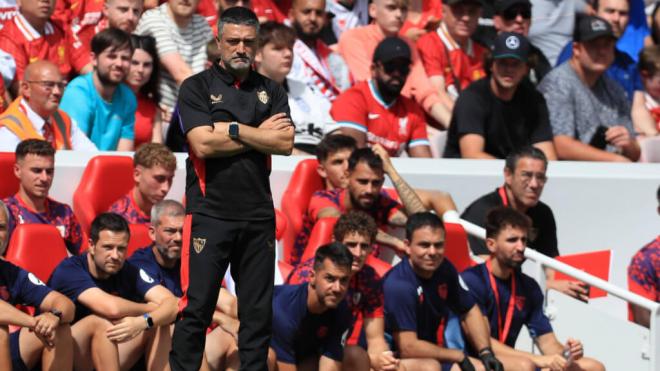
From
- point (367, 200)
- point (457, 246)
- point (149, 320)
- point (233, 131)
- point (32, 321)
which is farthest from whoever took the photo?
point (457, 246)

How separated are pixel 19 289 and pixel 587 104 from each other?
17.1ft

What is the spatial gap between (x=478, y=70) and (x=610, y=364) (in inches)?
141

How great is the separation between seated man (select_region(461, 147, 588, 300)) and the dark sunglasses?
92.5 inches

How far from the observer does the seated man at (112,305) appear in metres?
8.04

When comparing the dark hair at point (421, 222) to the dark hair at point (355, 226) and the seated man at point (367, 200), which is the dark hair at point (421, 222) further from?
the seated man at point (367, 200)

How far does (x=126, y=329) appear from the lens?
7.96 meters

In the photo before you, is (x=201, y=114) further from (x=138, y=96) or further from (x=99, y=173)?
(x=138, y=96)

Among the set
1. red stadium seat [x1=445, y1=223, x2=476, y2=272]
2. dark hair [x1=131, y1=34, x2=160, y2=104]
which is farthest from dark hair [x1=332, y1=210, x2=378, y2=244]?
dark hair [x1=131, y1=34, x2=160, y2=104]

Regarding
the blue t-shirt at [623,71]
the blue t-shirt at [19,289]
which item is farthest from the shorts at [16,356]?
the blue t-shirt at [623,71]

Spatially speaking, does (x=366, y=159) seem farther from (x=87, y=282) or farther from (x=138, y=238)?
(x=87, y=282)

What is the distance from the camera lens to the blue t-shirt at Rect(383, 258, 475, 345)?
884cm

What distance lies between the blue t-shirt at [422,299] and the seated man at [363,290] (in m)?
0.12

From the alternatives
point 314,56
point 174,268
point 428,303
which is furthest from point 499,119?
point 174,268

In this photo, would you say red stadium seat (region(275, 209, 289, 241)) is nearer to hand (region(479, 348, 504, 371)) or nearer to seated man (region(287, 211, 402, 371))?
seated man (region(287, 211, 402, 371))
